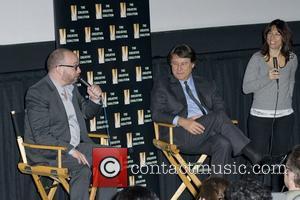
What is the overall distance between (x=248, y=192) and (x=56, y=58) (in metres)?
2.72

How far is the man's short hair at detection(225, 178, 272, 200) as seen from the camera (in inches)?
131

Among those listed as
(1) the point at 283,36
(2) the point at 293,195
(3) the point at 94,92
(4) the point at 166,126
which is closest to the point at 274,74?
(1) the point at 283,36

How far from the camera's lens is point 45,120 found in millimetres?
5574

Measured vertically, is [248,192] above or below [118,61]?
below

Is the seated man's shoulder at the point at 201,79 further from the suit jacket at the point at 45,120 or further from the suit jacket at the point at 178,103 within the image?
the suit jacket at the point at 45,120

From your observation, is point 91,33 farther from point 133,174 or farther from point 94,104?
point 133,174

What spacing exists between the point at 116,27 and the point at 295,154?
2.66m

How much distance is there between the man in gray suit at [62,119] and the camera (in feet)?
18.3

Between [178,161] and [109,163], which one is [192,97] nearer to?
[178,161]

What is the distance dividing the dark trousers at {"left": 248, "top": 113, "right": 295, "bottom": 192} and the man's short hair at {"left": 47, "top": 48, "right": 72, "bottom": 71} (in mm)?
1856

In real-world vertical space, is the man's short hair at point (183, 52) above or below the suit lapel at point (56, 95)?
above

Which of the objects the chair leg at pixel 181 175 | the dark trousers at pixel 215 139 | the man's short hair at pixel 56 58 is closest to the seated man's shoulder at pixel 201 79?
the dark trousers at pixel 215 139

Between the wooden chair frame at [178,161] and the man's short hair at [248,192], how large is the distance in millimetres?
2694

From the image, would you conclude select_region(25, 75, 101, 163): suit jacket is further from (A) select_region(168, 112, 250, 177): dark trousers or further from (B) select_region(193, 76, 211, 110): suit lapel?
(B) select_region(193, 76, 211, 110): suit lapel
